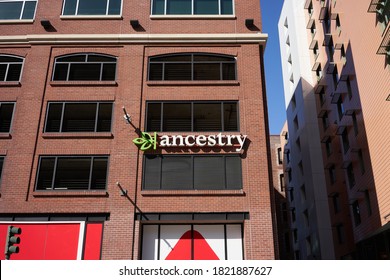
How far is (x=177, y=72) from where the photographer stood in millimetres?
22953

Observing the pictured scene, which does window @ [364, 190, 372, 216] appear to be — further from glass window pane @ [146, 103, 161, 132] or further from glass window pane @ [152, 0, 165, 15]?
glass window pane @ [152, 0, 165, 15]

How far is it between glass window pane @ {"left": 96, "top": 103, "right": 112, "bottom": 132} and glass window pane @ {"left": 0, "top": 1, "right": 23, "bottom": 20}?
27.6ft

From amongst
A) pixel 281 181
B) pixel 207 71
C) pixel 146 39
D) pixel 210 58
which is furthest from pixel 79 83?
pixel 281 181

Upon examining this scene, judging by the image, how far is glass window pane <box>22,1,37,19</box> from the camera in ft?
80.8

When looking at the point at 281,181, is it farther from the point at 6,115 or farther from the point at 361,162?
the point at 6,115

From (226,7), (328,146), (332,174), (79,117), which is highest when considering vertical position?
(226,7)

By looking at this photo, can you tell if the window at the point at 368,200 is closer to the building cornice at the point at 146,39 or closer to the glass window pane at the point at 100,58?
the building cornice at the point at 146,39

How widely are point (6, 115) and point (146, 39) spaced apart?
28.0 feet

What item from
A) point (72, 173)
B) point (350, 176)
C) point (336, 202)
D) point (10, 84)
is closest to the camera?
point (72, 173)

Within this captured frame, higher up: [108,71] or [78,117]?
[108,71]

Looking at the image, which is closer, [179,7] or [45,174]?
[45,174]

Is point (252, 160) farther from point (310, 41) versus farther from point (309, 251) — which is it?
point (310, 41)

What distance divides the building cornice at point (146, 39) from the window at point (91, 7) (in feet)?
6.27

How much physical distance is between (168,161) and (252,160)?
412 centimetres
